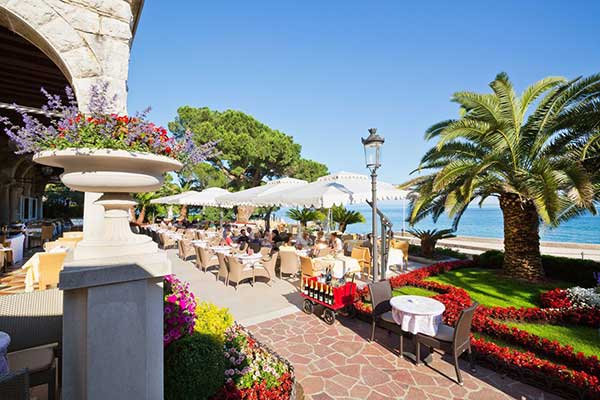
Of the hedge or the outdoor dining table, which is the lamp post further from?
the hedge

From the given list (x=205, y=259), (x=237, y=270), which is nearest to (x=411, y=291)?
(x=237, y=270)

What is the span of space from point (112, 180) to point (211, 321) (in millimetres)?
2228

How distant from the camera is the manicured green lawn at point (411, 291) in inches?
275

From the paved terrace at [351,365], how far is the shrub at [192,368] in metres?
1.45

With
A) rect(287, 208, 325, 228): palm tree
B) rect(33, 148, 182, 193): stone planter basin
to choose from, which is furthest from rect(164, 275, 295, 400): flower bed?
rect(287, 208, 325, 228): palm tree

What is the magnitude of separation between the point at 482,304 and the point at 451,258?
18.1 ft

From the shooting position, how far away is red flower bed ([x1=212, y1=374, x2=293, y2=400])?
283cm

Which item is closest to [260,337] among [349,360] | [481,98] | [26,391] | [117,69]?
[349,360]

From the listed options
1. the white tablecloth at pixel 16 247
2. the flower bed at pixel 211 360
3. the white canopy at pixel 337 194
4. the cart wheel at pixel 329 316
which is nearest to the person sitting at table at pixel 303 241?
the white canopy at pixel 337 194

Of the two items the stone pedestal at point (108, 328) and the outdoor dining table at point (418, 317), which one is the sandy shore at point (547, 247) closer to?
the outdoor dining table at point (418, 317)

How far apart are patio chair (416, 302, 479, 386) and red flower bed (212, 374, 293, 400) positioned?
2021 mm

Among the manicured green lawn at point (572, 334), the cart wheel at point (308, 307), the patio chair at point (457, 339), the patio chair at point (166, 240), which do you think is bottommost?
the manicured green lawn at point (572, 334)

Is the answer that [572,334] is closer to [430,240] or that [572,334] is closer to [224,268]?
[430,240]

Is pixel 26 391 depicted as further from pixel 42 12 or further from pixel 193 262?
pixel 193 262
